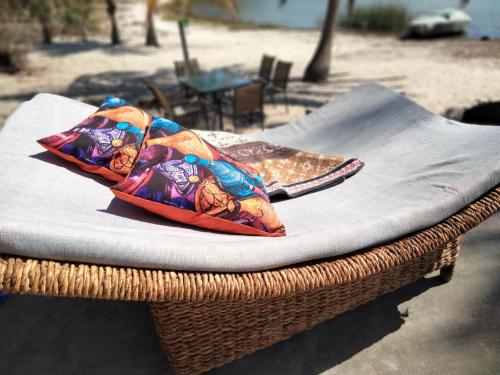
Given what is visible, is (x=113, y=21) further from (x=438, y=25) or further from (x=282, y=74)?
(x=438, y=25)

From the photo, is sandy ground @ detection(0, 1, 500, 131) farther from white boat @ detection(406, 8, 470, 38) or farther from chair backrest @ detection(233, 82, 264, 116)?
chair backrest @ detection(233, 82, 264, 116)

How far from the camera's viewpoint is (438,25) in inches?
492

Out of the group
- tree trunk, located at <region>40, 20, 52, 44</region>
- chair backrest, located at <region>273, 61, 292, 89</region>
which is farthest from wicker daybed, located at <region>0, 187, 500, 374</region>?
tree trunk, located at <region>40, 20, 52, 44</region>

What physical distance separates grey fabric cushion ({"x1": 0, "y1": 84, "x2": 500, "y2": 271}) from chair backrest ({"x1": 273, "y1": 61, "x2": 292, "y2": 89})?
304 centimetres

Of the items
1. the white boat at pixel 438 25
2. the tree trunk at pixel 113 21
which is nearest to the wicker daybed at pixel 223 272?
the tree trunk at pixel 113 21

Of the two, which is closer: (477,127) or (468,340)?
(468,340)

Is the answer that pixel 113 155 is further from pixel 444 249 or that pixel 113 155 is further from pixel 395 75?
pixel 395 75

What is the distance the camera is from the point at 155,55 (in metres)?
10.7

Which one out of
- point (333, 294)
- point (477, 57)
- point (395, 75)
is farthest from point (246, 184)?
point (477, 57)

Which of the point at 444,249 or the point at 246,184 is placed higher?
the point at 246,184

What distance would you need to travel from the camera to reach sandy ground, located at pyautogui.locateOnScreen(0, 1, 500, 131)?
6.38m

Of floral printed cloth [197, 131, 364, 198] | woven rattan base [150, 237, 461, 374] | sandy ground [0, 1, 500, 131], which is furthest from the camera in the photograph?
sandy ground [0, 1, 500, 131]

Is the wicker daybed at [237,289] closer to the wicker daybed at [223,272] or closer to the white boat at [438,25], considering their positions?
the wicker daybed at [223,272]

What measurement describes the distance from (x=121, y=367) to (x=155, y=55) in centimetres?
1020
